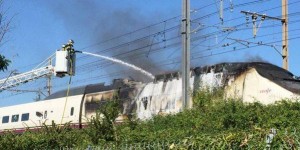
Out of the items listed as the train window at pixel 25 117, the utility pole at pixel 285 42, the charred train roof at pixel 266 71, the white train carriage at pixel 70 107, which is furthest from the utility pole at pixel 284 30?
the train window at pixel 25 117

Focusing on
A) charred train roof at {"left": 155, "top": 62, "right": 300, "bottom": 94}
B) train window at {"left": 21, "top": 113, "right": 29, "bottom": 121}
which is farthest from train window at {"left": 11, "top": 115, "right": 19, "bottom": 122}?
charred train roof at {"left": 155, "top": 62, "right": 300, "bottom": 94}

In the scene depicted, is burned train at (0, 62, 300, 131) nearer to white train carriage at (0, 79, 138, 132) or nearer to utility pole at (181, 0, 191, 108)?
white train carriage at (0, 79, 138, 132)

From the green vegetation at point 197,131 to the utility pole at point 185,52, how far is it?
51 centimetres

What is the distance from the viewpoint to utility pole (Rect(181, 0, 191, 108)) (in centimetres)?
2014

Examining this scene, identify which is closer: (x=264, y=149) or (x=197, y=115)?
(x=264, y=149)

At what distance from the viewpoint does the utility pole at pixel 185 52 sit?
20.1 metres

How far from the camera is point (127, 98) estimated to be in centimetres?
2467

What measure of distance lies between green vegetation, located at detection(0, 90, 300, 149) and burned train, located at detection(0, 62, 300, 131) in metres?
0.86

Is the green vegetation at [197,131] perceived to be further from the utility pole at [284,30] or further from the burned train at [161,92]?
the utility pole at [284,30]

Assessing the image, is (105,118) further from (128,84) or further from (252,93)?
(128,84)

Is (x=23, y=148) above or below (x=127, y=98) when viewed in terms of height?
below

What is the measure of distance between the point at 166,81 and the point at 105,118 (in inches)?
496

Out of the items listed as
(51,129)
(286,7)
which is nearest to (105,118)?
(51,129)

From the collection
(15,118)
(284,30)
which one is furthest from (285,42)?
(15,118)
